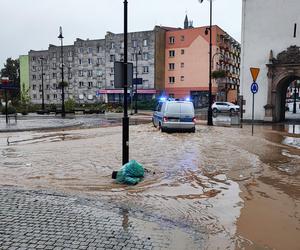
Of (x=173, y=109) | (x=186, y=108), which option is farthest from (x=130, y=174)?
(x=186, y=108)

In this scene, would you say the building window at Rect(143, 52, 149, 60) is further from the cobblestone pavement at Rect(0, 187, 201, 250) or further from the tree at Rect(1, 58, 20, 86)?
the cobblestone pavement at Rect(0, 187, 201, 250)

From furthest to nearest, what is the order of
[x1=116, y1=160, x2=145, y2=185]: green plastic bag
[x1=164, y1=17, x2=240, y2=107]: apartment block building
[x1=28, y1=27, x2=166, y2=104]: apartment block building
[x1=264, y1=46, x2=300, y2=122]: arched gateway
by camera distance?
[x1=28, y1=27, x2=166, y2=104]: apartment block building, [x1=164, y1=17, x2=240, y2=107]: apartment block building, [x1=264, y1=46, x2=300, y2=122]: arched gateway, [x1=116, y1=160, x2=145, y2=185]: green plastic bag

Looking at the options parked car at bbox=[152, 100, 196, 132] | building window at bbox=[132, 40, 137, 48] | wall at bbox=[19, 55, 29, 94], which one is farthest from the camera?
wall at bbox=[19, 55, 29, 94]

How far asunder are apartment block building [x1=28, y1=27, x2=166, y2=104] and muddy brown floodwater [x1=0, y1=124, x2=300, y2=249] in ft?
172

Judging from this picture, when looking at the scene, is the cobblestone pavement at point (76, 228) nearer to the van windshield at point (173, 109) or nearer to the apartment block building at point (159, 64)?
the van windshield at point (173, 109)

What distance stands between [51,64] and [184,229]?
84.7m

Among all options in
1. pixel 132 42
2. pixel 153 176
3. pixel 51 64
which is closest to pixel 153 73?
pixel 132 42

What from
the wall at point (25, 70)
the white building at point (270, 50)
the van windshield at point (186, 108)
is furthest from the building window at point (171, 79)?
the van windshield at point (186, 108)

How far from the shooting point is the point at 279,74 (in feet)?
87.5

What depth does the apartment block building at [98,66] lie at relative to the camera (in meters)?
70.0

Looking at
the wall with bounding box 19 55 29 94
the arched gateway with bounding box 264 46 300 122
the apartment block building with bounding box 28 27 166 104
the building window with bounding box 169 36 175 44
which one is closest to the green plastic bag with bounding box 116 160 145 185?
the arched gateway with bounding box 264 46 300 122

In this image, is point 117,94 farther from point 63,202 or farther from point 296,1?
point 63,202

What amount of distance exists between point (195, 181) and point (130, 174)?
1509 mm

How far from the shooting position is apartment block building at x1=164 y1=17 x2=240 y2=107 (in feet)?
220
